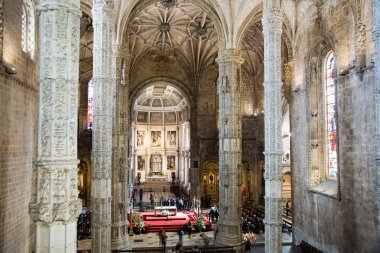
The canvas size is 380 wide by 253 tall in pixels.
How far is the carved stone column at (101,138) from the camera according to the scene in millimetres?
11328

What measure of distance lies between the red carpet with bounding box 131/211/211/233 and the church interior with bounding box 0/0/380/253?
0.51 ft

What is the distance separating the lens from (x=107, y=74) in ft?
38.8

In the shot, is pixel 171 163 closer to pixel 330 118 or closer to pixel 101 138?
pixel 330 118

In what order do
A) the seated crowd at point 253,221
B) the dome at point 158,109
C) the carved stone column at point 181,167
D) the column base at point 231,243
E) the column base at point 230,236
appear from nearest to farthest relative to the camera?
the column base at point 231,243 < the column base at point 230,236 < the seated crowd at point 253,221 < the carved stone column at point 181,167 < the dome at point 158,109

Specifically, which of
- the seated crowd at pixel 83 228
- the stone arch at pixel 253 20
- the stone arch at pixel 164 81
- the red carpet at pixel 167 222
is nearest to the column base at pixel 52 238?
the stone arch at pixel 253 20

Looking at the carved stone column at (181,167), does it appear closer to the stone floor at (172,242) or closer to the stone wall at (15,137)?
the stone floor at (172,242)

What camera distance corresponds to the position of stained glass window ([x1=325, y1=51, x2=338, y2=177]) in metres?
17.1

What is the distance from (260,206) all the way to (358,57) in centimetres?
1952

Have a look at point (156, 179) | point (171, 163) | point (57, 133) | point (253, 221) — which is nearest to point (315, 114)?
point (253, 221)

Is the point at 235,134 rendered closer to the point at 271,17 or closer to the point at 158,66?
the point at 271,17

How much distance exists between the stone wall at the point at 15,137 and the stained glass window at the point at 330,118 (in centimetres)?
1359

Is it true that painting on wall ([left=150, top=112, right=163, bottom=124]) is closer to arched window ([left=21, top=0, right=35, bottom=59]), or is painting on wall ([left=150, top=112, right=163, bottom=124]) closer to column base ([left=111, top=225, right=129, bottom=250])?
column base ([left=111, top=225, right=129, bottom=250])

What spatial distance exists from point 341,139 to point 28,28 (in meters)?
15.0

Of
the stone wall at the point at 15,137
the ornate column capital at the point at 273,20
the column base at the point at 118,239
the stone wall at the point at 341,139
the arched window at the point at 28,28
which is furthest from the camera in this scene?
the column base at the point at 118,239
